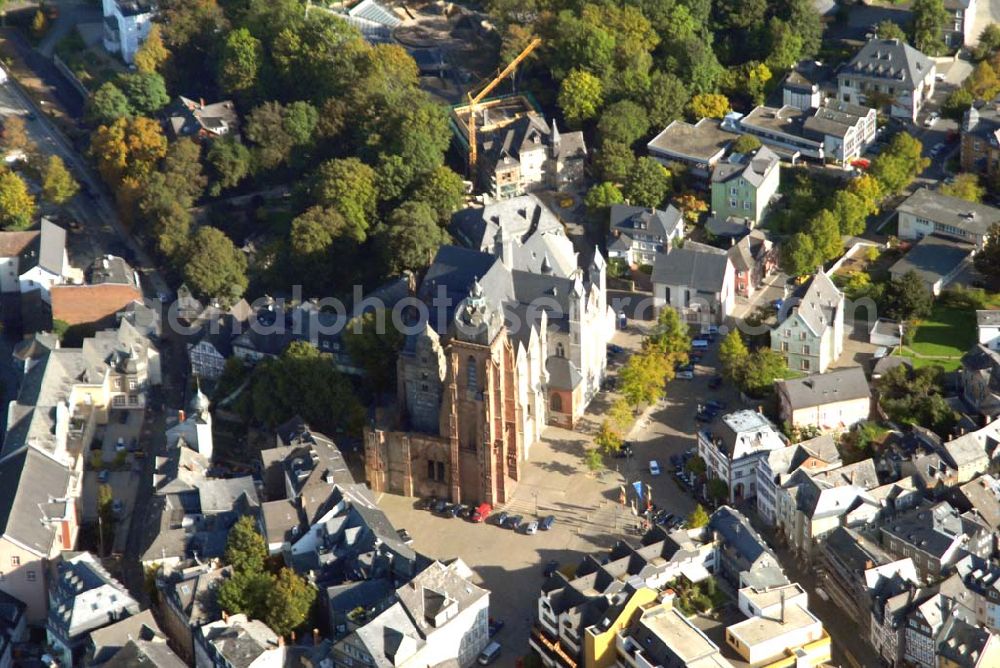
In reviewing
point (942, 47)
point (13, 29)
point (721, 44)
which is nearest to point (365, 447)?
point (721, 44)

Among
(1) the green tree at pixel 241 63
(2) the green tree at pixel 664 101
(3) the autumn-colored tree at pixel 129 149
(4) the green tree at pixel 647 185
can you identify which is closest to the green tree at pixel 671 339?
(4) the green tree at pixel 647 185

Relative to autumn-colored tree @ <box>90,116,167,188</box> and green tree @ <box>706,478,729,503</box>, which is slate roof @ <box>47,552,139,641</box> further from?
autumn-colored tree @ <box>90,116,167,188</box>

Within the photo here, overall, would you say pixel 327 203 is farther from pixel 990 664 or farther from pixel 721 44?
pixel 990 664

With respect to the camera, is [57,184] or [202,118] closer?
[57,184]

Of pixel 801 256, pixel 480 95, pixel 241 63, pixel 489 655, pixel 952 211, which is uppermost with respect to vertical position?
pixel 241 63

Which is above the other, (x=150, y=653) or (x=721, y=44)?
(x=721, y=44)

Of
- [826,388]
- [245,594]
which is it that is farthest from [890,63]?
[245,594]

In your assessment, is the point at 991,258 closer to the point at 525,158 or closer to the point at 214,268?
the point at 525,158

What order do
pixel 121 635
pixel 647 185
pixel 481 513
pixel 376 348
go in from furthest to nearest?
pixel 647 185
pixel 376 348
pixel 481 513
pixel 121 635
